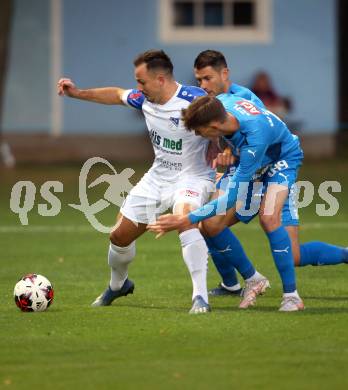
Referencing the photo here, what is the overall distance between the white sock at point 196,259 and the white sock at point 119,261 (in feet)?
2.19

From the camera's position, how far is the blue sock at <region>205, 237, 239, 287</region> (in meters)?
10.4

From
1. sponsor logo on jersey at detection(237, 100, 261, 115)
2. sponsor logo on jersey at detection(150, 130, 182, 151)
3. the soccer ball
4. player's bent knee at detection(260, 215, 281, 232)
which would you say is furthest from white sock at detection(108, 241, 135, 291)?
sponsor logo on jersey at detection(237, 100, 261, 115)

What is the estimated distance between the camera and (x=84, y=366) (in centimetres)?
759

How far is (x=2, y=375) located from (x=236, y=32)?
18.5m

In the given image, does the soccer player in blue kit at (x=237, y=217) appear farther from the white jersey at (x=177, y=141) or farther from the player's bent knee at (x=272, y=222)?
the player's bent knee at (x=272, y=222)

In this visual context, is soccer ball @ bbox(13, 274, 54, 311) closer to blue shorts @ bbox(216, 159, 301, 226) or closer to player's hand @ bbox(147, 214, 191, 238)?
player's hand @ bbox(147, 214, 191, 238)

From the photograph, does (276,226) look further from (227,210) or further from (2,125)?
(2,125)

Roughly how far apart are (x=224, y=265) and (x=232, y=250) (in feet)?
0.95

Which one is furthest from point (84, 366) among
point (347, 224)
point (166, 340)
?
point (347, 224)

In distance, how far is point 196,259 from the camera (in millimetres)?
9336

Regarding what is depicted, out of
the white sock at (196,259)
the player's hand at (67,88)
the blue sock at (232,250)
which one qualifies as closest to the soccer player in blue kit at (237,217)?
the blue sock at (232,250)

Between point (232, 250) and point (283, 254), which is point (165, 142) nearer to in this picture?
point (232, 250)

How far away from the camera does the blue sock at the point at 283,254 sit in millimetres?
9391

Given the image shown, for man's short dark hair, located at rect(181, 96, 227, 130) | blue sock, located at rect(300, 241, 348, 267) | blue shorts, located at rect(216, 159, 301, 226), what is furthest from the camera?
blue sock, located at rect(300, 241, 348, 267)
